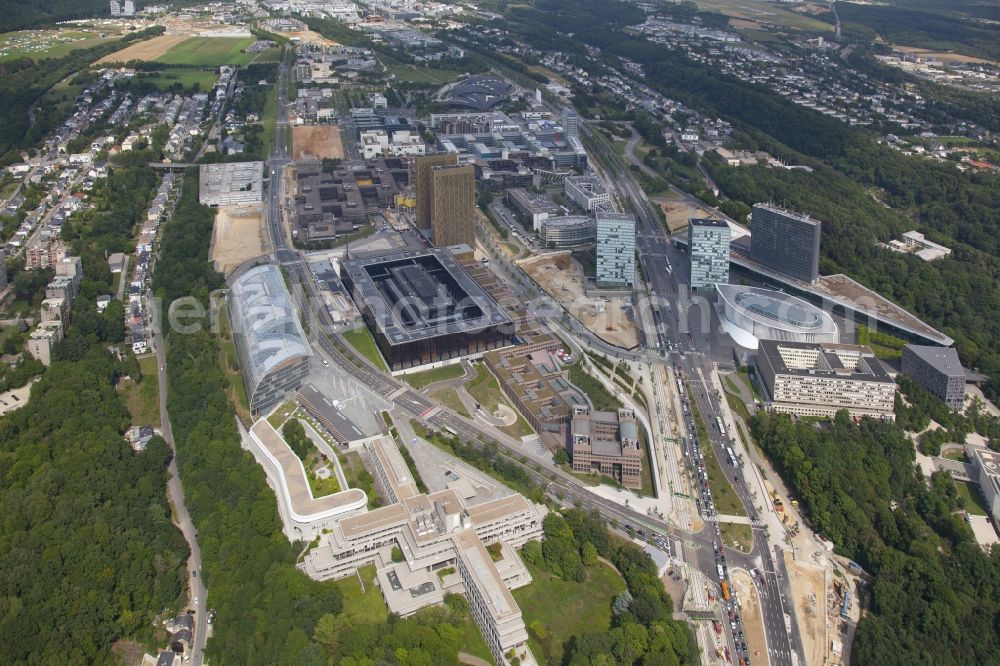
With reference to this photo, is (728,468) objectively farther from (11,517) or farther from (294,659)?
(11,517)

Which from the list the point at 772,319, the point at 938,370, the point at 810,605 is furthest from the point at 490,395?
the point at 938,370

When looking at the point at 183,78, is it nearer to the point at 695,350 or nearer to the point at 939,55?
the point at 695,350

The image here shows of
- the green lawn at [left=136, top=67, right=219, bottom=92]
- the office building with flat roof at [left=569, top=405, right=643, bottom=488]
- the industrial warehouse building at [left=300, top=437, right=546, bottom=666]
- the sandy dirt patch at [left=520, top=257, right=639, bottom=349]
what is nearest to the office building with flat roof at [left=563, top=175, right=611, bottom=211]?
the sandy dirt patch at [left=520, top=257, right=639, bottom=349]

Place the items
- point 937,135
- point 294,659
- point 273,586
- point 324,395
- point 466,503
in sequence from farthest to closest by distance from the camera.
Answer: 1. point 937,135
2. point 324,395
3. point 466,503
4. point 273,586
5. point 294,659

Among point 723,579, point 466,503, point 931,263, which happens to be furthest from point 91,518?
point 931,263

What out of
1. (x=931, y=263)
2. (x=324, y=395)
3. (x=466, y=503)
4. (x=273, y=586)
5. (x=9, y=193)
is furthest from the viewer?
(x=9, y=193)

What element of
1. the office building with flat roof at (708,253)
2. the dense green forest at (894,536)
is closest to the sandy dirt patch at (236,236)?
the office building with flat roof at (708,253)
